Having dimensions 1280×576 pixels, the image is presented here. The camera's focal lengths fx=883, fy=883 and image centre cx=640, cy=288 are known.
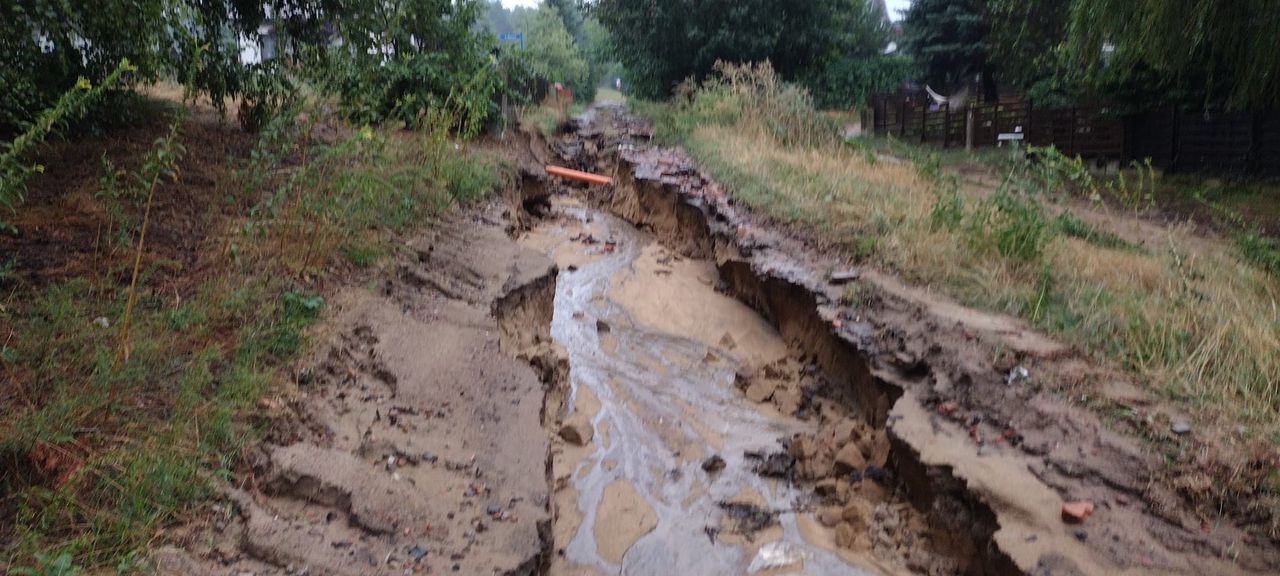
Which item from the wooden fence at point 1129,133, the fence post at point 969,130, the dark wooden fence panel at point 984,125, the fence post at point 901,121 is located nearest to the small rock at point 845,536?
the wooden fence at point 1129,133

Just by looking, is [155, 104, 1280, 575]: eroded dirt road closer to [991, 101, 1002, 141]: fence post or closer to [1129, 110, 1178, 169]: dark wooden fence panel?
[1129, 110, 1178, 169]: dark wooden fence panel

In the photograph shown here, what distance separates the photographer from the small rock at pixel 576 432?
559 cm

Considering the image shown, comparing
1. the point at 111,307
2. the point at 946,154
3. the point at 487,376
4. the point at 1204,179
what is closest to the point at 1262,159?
the point at 1204,179

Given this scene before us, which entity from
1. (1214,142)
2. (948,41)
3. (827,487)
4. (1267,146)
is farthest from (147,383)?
(948,41)

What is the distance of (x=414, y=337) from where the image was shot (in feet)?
16.4

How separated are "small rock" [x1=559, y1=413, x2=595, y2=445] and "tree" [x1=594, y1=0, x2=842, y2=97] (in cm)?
1670

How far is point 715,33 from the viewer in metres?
21.8

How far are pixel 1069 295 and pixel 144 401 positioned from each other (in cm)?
538

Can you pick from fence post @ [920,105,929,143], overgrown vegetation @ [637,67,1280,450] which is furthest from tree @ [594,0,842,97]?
overgrown vegetation @ [637,67,1280,450]

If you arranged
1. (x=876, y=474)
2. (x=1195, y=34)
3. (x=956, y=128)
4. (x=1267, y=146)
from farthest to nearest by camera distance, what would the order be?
(x=956, y=128)
(x=1267, y=146)
(x=1195, y=34)
(x=876, y=474)

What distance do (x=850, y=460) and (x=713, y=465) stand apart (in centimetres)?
83

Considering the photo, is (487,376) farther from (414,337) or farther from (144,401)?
(144,401)

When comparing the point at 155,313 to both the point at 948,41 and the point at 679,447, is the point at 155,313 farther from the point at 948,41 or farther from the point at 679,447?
the point at 948,41

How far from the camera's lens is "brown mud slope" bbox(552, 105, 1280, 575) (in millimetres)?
3709
